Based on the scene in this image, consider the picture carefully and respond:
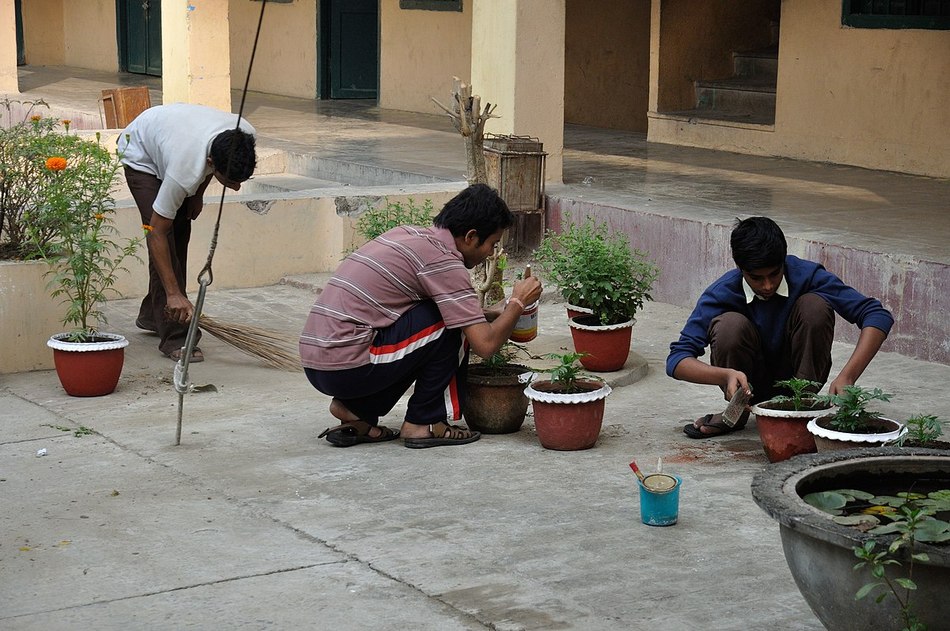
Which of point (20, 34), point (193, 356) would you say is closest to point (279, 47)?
point (20, 34)

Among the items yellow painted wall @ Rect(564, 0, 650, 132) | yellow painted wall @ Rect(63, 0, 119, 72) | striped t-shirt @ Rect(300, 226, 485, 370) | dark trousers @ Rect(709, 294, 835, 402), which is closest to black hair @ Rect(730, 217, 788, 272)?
dark trousers @ Rect(709, 294, 835, 402)

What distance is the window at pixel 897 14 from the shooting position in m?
10.9

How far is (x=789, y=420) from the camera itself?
5.00 metres

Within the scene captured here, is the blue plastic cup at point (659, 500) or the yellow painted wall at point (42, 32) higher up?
the yellow painted wall at point (42, 32)

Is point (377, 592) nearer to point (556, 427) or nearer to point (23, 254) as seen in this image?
point (556, 427)

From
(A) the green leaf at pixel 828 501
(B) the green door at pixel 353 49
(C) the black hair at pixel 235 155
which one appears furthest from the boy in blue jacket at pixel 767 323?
(B) the green door at pixel 353 49

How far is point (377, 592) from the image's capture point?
3.93m

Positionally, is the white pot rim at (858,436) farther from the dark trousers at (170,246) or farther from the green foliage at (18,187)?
the green foliage at (18,187)

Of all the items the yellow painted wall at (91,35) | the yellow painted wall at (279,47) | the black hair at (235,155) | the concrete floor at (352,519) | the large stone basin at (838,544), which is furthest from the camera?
the yellow painted wall at (91,35)

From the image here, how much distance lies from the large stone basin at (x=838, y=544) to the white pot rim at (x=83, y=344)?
12.1 ft

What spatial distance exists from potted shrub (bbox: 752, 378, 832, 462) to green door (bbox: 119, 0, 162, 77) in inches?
676

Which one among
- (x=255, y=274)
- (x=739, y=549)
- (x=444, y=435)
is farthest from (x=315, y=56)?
(x=739, y=549)

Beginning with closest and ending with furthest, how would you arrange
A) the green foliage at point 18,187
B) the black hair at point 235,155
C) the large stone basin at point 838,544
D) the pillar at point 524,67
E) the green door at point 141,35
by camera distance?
the large stone basin at point 838,544, the black hair at point 235,155, the green foliage at point 18,187, the pillar at point 524,67, the green door at point 141,35

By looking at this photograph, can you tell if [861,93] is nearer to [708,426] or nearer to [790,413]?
[708,426]
